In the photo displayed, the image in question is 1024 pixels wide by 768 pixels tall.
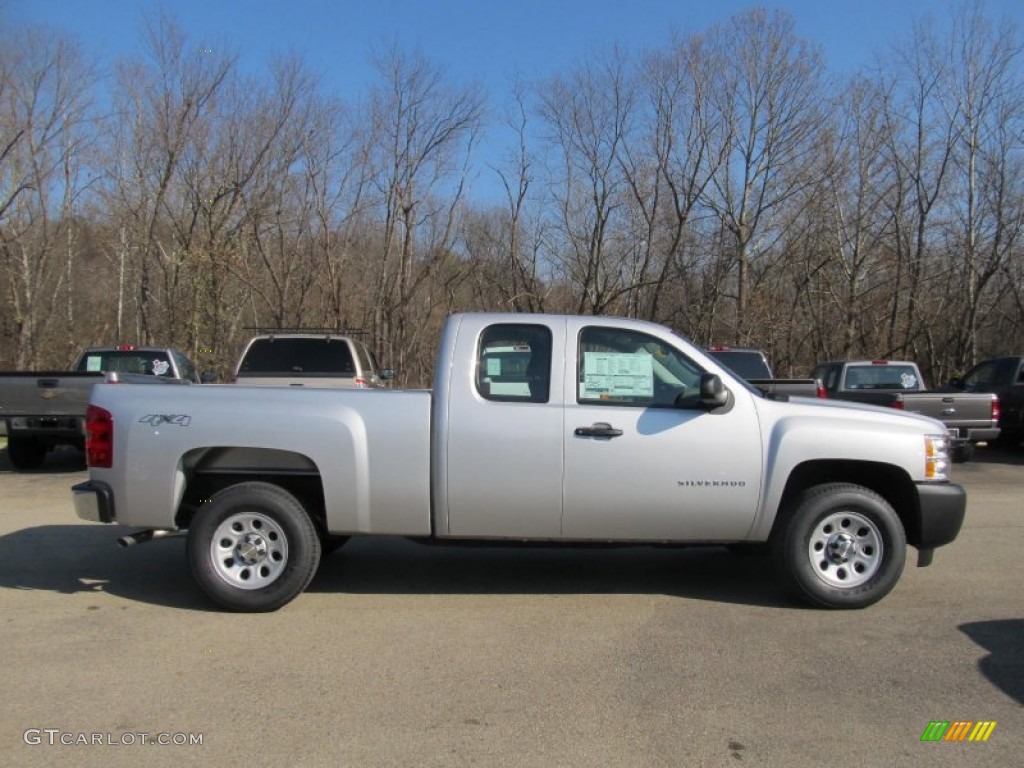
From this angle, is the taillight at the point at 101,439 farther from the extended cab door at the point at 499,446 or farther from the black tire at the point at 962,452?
the black tire at the point at 962,452

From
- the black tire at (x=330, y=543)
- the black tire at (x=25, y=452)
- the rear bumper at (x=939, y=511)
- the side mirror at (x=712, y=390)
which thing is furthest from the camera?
the black tire at (x=25, y=452)

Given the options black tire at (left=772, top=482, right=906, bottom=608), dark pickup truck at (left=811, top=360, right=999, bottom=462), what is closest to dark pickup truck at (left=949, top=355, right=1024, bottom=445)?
dark pickup truck at (left=811, top=360, right=999, bottom=462)

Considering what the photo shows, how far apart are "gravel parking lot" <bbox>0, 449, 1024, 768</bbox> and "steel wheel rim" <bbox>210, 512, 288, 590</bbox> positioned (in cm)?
30

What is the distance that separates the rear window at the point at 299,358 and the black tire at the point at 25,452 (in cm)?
364

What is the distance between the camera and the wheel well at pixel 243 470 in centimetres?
543

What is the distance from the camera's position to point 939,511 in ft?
17.7

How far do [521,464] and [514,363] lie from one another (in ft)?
2.29

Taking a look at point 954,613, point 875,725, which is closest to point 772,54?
point 954,613

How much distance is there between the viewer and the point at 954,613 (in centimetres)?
539

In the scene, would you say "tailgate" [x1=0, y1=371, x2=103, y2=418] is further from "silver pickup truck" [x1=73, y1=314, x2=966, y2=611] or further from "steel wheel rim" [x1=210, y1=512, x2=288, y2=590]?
"steel wheel rim" [x1=210, y1=512, x2=288, y2=590]

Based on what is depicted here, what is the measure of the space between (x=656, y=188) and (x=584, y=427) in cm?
2050

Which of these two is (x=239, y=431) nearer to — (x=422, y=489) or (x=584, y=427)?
(x=422, y=489)

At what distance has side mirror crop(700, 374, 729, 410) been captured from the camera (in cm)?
520

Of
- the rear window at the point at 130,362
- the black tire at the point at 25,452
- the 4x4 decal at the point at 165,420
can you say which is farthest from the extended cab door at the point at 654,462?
the rear window at the point at 130,362
